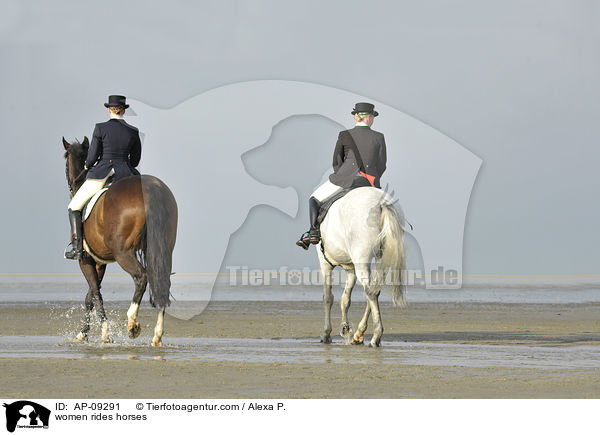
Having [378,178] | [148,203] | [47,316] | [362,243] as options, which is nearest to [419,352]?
[362,243]

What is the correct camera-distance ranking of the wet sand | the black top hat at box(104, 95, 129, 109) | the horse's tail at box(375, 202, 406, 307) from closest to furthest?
the wet sand
the horse's tail at box(375, 202, 406, 307)
the black top hat at box(104, 95, 129, 109)

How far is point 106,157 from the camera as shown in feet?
45.4

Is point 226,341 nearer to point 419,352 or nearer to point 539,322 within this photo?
point 419,352

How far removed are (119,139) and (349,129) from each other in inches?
132

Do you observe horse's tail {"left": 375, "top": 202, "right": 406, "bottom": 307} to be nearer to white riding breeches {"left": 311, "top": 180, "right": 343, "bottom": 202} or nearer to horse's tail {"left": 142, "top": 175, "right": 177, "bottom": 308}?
white riding breeches {"left": 311, "top": 180, "right": 343, "bottom": 202}

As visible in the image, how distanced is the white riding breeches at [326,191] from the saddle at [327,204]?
0.16ft

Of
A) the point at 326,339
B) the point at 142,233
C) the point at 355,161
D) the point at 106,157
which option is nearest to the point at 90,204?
the point at 106,157

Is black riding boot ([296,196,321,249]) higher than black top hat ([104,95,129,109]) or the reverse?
the reverse

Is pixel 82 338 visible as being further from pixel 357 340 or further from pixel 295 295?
pixel 295 295

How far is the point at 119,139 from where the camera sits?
1379 cm

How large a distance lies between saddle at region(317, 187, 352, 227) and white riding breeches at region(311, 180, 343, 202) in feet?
0.16
